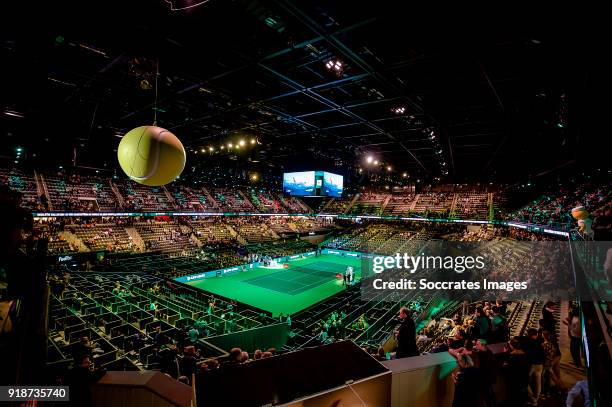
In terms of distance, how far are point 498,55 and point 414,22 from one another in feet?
6.19

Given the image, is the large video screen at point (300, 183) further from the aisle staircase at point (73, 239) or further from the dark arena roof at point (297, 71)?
the aisle staircase at point (73, 239)

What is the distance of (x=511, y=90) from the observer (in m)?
6.09

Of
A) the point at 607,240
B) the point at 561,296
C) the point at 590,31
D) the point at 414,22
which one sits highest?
the point at 414,22

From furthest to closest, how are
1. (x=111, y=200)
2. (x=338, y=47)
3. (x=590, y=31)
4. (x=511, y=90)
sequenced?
(x=111, y=200) → (x=511, y=90) → (x=338, y=47) → (x=590, y=31)

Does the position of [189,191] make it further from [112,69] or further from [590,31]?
[590,31]

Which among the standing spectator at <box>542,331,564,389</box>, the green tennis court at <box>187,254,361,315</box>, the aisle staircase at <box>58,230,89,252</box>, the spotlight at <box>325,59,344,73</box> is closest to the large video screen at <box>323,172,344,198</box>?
the green tennis court at <box>187,254,361,315</box>

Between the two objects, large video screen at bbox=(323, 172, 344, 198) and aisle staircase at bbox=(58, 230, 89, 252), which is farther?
aisle staircase at bbox=(58, 230, 89, 252)

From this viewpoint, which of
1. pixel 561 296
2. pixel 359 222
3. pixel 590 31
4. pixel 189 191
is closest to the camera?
pixel 590 31

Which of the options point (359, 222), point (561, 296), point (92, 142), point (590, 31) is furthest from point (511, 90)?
point (359, 222)

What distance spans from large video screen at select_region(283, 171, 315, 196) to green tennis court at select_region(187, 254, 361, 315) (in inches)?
238

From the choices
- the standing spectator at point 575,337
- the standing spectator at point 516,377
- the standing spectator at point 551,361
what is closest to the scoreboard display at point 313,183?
the standing spectator at point 575,337

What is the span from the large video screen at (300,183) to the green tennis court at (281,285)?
19.8 feet

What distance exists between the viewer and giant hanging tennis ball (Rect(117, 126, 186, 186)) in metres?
2.55

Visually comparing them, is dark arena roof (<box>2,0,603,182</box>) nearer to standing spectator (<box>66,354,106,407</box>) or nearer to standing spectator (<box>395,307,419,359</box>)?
standing spectator (<box>66,354,106,407</box>)
